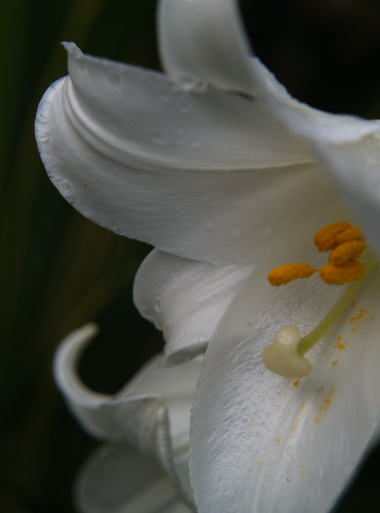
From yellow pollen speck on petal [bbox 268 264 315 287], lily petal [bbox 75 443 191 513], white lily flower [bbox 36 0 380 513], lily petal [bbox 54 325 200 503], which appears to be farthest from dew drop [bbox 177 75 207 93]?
lily petal [bbox 75 443 191 513]

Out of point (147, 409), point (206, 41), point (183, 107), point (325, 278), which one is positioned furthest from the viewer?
point (147, 409)

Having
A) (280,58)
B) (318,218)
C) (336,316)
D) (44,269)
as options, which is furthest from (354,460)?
(280,58)

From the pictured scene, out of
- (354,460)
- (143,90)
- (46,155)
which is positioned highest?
(143,90)

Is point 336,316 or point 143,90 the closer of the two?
point 143,90

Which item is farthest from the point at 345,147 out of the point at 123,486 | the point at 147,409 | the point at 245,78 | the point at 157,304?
the point at 123,486

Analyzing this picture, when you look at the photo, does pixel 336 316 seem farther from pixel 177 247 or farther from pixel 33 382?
pixel 33 382

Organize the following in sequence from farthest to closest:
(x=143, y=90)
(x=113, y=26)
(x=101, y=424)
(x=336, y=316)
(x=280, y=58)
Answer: (x=280, y=58), (x=113, y=26), (x=101, y=424), (x=336, y=316), (x=143, y=90)

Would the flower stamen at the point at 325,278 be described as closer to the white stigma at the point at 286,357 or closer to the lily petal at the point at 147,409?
the white stigma at the point at 286,357

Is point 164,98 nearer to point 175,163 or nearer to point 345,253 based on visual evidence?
point 175,163
